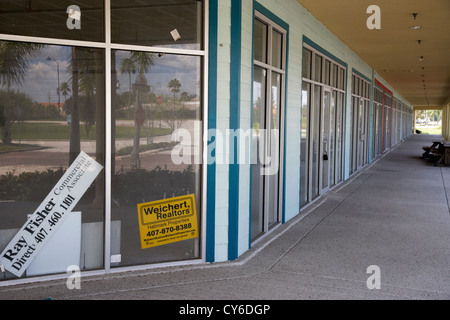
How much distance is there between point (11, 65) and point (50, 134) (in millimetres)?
706

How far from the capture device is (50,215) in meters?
4.61

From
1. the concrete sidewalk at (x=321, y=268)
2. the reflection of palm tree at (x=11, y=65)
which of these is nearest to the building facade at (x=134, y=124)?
the reflection of palm tree at (x=11, y=65)

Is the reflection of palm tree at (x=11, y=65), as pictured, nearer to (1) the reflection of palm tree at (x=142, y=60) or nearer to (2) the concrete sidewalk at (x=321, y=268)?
(1) the reflection of palm tree at (x=142, y=60)

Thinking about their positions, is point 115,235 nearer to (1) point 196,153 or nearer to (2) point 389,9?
(1) point 196,153

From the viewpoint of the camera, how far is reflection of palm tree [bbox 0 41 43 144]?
4.25m

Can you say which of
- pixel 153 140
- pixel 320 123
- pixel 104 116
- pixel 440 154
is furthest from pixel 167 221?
pixel 440 154

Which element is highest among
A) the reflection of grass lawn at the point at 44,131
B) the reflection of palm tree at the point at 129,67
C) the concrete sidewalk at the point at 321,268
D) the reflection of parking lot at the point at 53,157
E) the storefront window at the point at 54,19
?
the storefront window at the point at 54,19

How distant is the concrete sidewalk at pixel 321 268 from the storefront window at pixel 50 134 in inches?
18.5

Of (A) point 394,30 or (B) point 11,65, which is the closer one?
(B) point 11,65

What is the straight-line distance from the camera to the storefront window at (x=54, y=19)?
13.8ft

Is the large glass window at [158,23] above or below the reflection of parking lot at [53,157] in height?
above

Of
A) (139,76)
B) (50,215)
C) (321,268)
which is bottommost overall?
(321,268)

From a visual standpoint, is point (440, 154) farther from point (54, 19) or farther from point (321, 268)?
point (54, 19)

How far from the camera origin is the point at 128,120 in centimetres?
475
